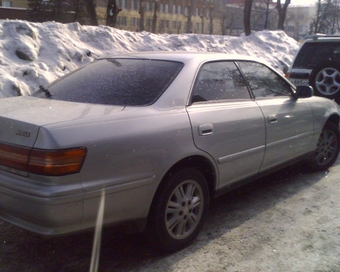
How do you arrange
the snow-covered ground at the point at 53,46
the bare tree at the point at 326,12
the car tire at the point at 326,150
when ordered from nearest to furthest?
the car tire at the point at 326,150
the snow-covered ground at the point at 53,46
the bare tree at the point at 326,12

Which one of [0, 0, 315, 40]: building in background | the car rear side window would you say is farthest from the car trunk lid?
[0, 0, 315, 40]: building in background

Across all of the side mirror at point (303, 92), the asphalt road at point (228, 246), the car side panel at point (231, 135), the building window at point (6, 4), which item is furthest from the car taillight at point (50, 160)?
the building window at point (6, 4)

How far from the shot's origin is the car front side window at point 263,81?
14.2 feet

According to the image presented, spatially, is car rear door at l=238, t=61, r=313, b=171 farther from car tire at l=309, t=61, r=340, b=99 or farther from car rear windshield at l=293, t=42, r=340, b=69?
car rear windshield at l=293, t=42, r=340, b=69

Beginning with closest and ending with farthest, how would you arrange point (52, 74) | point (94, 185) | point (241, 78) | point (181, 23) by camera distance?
point (94, 185)
point (241, 78)
point (52, 74)
point (181, 23)

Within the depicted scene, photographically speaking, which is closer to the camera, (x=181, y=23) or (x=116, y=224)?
(x=116, y=224)

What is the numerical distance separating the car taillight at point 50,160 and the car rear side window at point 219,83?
4.17 ft

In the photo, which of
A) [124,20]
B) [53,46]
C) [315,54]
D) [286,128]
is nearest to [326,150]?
[286,128]

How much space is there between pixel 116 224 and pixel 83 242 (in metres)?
0.77

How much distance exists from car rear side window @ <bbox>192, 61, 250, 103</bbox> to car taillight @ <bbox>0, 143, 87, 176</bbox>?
1270 mm

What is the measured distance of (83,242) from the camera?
351cm

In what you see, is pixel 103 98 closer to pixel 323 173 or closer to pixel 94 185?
pixel 94 185

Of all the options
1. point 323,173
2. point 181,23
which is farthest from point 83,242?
point 181,23

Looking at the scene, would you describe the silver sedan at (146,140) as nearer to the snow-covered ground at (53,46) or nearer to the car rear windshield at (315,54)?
the car rear windshield at (315,54)
